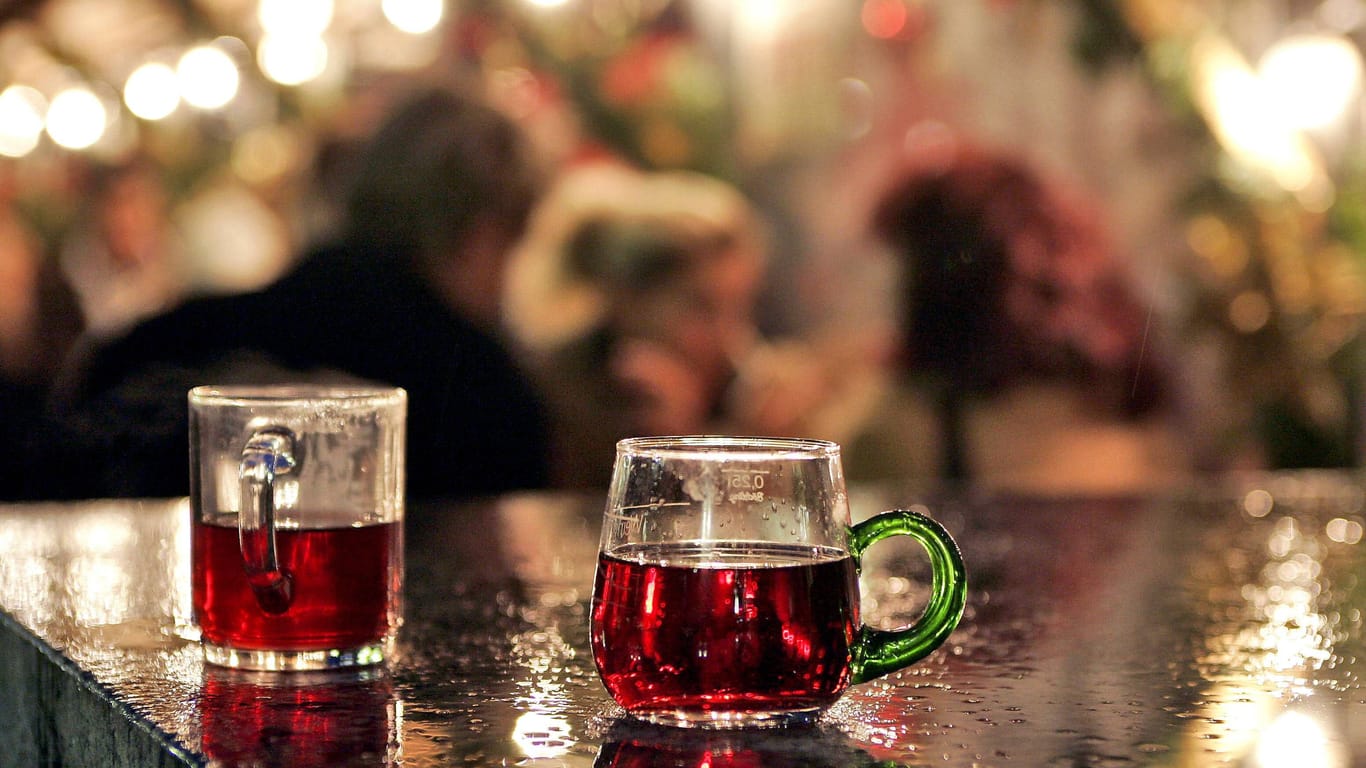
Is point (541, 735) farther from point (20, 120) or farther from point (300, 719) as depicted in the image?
point (20, 120)

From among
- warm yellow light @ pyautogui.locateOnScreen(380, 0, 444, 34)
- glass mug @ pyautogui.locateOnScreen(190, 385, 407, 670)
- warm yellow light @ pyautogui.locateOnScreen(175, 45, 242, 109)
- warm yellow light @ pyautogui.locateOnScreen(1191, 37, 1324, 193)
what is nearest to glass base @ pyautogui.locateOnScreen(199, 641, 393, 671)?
glass mug @ pyautogui.locateOnScreen(190, 385, 407, 670)

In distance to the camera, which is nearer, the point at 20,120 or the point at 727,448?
the point at 727,448

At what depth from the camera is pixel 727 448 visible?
520 mm

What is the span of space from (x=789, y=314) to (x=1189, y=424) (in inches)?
43.1

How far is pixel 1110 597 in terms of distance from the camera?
778mm

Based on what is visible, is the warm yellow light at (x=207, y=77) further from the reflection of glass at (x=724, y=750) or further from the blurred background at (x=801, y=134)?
the reflection of glass at (x=724, y=750)

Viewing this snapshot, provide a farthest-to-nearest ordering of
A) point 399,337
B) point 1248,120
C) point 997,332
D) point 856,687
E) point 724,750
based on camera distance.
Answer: point 1248,120
point 997,332
point 399,337
point 856,687
point 724,750

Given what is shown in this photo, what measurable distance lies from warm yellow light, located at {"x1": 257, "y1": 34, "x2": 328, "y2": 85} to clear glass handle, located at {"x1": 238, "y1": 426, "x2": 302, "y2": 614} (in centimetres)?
307

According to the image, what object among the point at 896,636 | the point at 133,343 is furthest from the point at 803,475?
the point at 133,343

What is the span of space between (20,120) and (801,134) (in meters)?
1.72

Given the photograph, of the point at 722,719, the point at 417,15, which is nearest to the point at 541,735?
the point at 722,719

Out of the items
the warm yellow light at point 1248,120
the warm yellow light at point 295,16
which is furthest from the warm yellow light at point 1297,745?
the warm yellow light at point 1248,120

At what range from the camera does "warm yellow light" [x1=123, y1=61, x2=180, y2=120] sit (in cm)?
337

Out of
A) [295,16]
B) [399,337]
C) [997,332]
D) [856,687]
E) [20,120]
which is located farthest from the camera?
[997,332]
